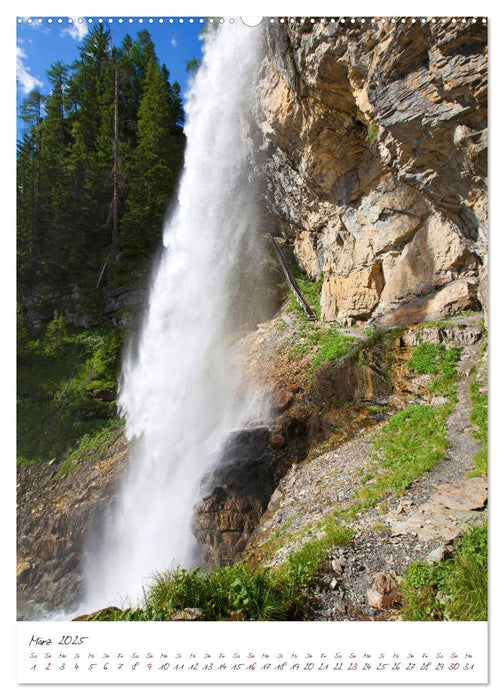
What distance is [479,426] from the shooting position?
3.74 metres

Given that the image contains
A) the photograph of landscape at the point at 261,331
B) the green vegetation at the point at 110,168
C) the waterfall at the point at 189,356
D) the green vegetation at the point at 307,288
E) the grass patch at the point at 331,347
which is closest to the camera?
the photograph of landscape at the point at 261,331

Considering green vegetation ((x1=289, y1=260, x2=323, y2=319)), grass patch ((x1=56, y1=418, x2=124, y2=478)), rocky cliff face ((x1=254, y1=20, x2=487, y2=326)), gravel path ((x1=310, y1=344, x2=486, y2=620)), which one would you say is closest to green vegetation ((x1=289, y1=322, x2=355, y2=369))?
rocky cliff face ((x1=254, y1=20, x2=487, y2=326))

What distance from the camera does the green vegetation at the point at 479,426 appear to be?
3.25 meters

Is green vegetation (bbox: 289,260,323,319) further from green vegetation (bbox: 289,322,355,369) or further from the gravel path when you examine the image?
the gravel path

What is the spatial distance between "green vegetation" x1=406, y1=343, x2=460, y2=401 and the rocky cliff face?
832mm

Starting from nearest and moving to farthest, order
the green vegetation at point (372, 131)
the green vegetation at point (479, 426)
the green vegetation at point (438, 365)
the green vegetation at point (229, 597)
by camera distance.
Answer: the green vegetation at point (229, 597), the green vegetation at point (479, 426), the green vegetation at point (438, 365), the green vegetation at point (372, 131)

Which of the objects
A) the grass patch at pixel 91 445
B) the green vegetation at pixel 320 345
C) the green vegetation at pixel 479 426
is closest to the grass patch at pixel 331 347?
the green vegetation at pixel 320 345

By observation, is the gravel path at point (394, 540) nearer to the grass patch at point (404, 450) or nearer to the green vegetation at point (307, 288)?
the grass patch at point (404, 450)

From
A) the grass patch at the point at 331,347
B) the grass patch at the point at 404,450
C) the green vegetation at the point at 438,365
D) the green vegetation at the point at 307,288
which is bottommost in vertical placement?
the grass patch at the point at 404,450

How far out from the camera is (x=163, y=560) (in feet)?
15.4

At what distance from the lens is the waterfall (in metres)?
5.09

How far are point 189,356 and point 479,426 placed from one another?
604cm

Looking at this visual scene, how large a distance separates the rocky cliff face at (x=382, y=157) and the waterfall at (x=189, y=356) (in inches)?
43.8

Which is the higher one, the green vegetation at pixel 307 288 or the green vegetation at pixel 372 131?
the green vegetation at pixel 372 131
